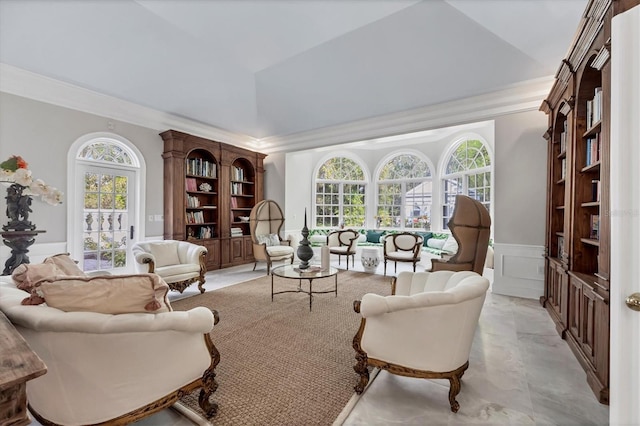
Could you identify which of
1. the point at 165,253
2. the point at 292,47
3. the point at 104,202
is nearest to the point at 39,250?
the point at 104,202

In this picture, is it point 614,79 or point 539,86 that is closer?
point 614,79

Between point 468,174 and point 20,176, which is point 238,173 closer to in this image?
point 20,176

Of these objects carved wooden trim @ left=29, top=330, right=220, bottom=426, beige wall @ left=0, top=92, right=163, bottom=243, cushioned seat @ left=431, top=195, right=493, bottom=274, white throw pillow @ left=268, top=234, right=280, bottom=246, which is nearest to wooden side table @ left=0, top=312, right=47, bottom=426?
carved wooden trim @ left=29, top=330, right=220, bottom=426

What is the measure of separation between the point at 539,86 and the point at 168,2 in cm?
486

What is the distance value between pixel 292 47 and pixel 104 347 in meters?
4.27

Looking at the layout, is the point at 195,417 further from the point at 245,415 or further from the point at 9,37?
the point at 9,37

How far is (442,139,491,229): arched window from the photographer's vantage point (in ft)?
19.4

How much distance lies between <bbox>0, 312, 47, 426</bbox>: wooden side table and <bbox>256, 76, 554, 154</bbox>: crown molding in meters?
5.30

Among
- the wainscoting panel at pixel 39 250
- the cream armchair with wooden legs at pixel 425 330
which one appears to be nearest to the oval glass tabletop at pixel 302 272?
the cream armchair with wooden legs at pixel 425 330

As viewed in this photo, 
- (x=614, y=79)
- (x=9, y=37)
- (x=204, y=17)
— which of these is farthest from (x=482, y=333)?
(x=9, y=37)

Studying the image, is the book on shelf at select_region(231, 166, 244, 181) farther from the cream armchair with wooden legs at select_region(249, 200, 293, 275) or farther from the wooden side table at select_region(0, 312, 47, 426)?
the wooden side table at select_region(0, 312, 47, 426)

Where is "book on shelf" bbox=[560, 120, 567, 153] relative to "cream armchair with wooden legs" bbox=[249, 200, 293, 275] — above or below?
above

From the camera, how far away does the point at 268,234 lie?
615 cm

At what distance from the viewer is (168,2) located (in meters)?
3.33
